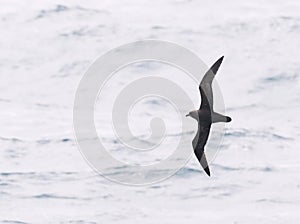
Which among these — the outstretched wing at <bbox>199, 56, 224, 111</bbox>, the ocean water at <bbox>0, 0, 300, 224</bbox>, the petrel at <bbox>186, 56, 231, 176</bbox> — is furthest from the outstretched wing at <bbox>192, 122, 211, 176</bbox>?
the ocean water at <bbox>0, 0, 300, 224</bbox>

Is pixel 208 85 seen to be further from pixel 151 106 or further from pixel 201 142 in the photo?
pixel 151 106

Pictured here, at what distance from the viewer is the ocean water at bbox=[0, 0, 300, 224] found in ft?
163

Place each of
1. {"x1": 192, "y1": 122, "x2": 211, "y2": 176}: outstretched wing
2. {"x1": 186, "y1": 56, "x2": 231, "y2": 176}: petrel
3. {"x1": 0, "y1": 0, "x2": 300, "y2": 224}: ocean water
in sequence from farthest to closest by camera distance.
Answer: {"x1": 0, "y1": 0, "x2": 300, "y2": 224}: ocean water → {"x1": 192, "y1": 122, "x2": 211, "y2": 176}: outstretched wing → {"x1": 186, "y1": 56, "x2": 231, "y2": 176}: petrel

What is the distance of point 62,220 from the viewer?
4744 cm

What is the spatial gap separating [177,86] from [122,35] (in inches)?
628

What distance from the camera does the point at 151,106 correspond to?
2429 inches

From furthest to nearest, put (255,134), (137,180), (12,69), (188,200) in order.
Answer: (12,69) → (255,134) → (137,180) → (188,200)

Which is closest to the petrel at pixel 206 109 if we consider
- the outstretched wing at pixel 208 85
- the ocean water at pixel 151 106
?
the outstretched wing at pixel 208 85

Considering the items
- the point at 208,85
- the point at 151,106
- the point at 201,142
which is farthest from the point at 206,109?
the point at 151,106

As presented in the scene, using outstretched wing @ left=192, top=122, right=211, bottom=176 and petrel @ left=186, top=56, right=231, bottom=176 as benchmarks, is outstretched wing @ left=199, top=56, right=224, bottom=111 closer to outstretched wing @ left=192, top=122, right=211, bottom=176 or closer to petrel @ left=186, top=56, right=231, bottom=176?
petrel @ left=186, top=56, right=231, bottom=176

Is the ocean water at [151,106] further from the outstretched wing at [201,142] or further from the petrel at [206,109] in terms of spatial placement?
the petrel at [206,109]

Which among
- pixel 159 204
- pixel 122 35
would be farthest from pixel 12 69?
pixel 159 204

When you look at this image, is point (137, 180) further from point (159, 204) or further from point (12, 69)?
point (12, 69)

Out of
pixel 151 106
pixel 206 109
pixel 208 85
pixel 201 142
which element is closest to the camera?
pixel 208 85
